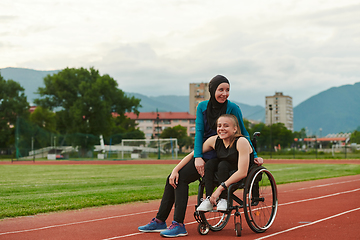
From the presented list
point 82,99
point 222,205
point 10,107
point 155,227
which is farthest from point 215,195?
point 10,107

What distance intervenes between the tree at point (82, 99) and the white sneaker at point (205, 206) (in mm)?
53649

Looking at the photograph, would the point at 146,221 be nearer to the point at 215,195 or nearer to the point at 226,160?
the point at 215,195

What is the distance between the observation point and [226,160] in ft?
14.9

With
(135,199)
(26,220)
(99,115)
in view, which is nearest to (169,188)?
(26,220)

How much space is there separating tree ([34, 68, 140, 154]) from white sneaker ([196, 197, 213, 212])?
53.6 meters

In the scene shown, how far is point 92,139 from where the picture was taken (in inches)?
1959

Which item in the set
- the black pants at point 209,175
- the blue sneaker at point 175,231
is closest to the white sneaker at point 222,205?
the black pants at point 209,175

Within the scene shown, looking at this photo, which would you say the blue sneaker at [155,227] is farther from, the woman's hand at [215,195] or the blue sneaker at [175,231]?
the woman's hand at [215,195]

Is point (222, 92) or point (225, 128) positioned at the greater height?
point (222, 92)

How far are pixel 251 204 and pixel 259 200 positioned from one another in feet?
0.50

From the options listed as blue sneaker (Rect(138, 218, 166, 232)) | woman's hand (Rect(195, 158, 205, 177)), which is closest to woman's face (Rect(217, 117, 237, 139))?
woman's hand (Rect(195, 158, 205, 177))

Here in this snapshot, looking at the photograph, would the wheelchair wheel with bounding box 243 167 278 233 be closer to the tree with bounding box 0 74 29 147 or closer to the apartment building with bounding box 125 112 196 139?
the tree with bounding box 0 74 29 147

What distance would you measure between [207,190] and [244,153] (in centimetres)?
55

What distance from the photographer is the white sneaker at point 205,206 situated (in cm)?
444
